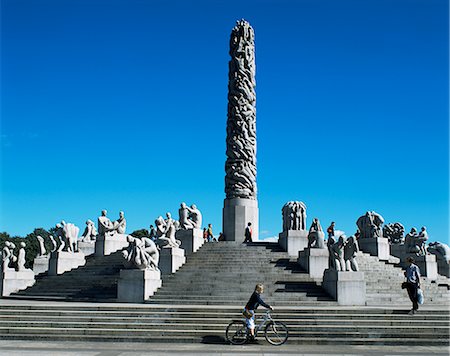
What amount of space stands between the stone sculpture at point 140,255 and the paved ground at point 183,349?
6.86m

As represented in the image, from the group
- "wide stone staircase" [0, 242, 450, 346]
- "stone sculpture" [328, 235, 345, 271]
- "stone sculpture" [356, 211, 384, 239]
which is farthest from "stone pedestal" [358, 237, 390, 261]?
"stone sculpture" [328, 235, 345, 271]

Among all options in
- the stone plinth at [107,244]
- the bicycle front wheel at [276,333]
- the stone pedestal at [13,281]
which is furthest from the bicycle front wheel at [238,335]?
the stone plinth at [107,244]

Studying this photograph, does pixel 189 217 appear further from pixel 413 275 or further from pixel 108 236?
pixel 413 275

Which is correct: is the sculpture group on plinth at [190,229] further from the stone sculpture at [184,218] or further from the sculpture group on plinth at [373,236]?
the sculpture group on plinth at [373,236]

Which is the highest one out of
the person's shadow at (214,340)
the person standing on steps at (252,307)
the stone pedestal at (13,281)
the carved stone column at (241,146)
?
the carved stone column at (241,146)

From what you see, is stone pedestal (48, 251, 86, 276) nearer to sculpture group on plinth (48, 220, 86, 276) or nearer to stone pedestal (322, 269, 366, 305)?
sculpture group on plinth (48, 220, 86, 276)

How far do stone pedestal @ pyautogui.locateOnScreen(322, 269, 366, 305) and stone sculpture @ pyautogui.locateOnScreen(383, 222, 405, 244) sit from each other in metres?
15.3

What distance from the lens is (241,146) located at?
33438 mm

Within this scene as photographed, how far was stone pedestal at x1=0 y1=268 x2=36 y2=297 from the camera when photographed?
82.0ft

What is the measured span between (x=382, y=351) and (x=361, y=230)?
1627cm

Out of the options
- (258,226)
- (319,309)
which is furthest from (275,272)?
(258,226)

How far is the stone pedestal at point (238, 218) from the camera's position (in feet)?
107

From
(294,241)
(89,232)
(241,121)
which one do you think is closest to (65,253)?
(89,232)

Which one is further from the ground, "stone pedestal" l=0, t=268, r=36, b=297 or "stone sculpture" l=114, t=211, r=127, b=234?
"stone sculpture" l=114, t=211, r=127, b=234
